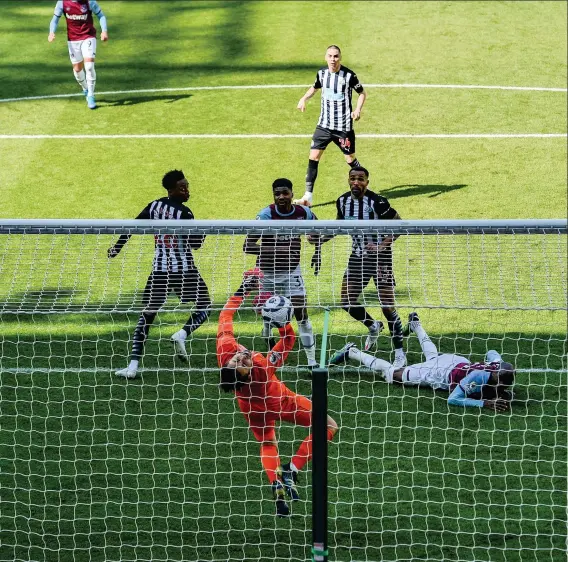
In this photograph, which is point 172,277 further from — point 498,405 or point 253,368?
point 498,405

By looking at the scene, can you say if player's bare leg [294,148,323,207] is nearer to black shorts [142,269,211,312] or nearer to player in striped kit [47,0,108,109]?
black shorts [142,269,211,312]

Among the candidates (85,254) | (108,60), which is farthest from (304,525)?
(108,60)

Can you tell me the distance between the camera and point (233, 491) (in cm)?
881

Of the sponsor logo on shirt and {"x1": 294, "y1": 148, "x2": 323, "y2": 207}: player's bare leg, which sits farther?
{"x1": 294, "y1": 148, "x2": 323, "y2": 207}: player's bare leg

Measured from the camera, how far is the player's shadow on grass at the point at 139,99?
1806cm

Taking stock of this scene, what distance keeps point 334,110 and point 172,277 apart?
4.89 metres

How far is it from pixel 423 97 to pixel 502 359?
8.68m

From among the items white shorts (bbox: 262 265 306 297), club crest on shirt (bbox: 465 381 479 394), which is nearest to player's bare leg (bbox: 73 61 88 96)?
white shorts (bbox: 262 265 306 297)

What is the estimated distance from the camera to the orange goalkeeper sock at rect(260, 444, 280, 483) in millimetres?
8328

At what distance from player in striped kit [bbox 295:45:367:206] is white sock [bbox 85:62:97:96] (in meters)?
4.43

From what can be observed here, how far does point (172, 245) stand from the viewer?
8.55 m

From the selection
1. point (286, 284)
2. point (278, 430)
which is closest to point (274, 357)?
point (286, 284)

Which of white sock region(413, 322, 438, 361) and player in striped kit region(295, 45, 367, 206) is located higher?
player in striped kit region(295, 45, 367, 206)

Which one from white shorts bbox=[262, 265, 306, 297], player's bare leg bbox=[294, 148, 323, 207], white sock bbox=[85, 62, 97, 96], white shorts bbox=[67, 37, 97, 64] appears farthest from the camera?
white shorts bbox=[67, 37, 97, 64]
